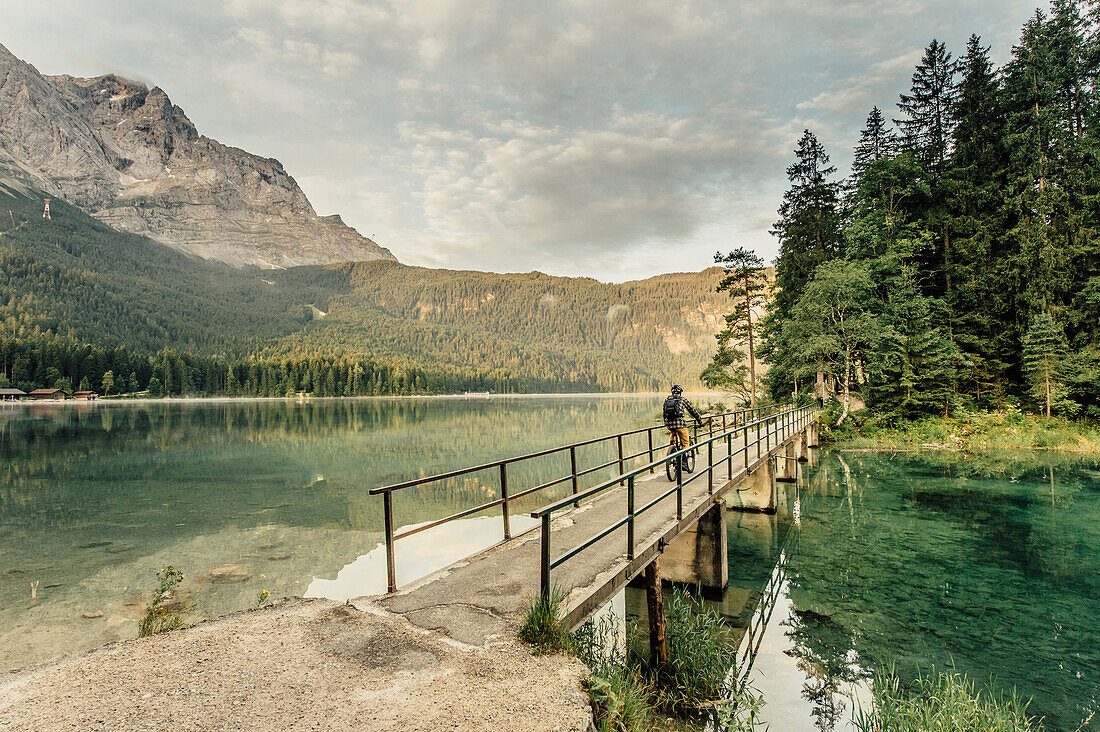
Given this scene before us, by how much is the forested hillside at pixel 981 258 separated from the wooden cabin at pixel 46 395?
473ft

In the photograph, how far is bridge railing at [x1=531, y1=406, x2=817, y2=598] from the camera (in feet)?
16.7

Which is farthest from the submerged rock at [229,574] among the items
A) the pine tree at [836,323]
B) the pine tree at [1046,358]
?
the pine tree at [1046,358]

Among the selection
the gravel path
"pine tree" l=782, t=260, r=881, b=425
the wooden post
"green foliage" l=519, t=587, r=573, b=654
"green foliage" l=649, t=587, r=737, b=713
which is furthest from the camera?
"pine tree" l=782, t=260, r=881, b=425

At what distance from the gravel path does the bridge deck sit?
382 mm

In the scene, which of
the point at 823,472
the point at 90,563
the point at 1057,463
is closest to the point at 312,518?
the point at 90,563

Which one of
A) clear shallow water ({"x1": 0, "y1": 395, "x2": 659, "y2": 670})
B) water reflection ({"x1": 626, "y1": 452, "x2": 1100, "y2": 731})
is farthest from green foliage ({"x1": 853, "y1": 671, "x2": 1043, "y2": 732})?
clear shallow water ({"x1": 0, "y1": 395, "x2": 659, "y2": 670})

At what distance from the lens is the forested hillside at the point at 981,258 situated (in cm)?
2719

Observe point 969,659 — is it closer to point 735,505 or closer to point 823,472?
point 735,505

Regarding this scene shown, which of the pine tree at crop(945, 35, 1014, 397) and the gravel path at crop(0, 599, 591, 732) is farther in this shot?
the pine tree at crop(945, 35, 1014, 397)

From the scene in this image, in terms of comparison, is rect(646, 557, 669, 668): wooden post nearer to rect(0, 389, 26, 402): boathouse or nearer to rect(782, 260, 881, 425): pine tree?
rect(782, 260, 881, 425): pine tree

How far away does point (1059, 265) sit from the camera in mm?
Answer: 27172

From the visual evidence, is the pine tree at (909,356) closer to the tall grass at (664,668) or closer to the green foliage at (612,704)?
the tall grass at (664,668)

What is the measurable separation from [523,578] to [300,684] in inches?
111

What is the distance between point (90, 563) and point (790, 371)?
33786 mm
